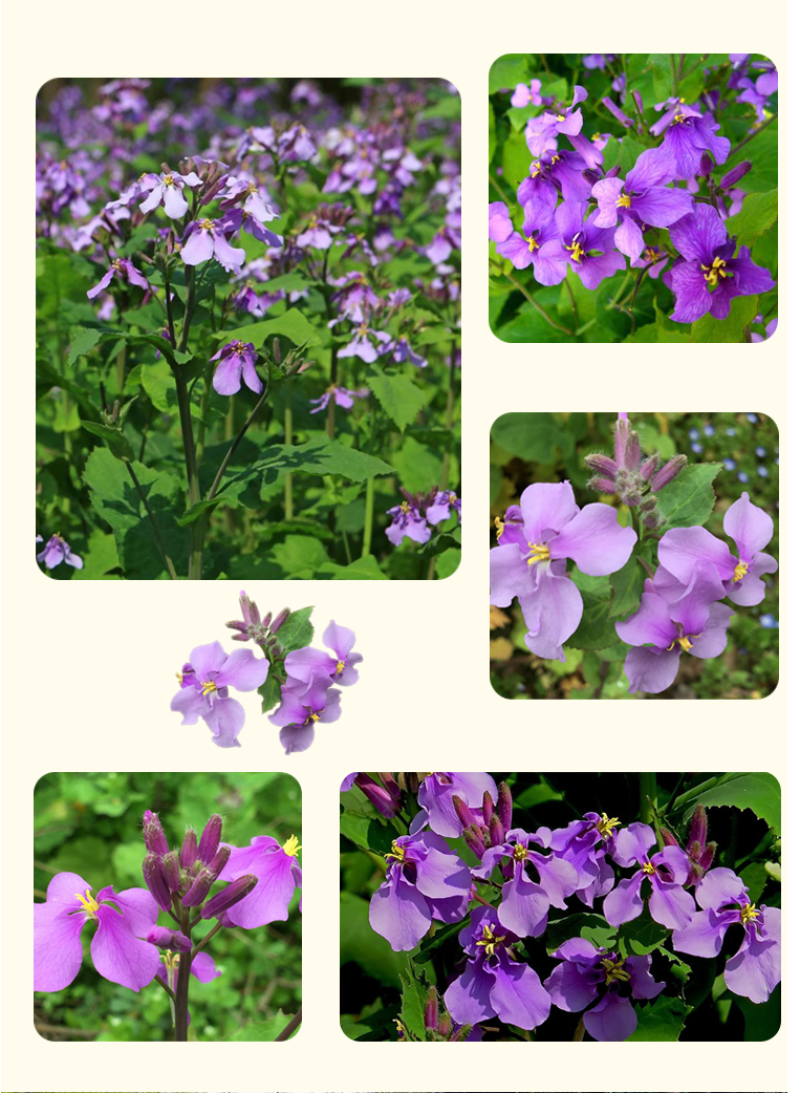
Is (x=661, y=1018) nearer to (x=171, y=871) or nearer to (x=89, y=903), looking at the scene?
(x=171, y=871)

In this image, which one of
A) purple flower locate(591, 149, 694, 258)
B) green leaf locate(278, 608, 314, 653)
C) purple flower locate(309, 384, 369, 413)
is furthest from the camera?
purple flower locate(309, 384, 369, 413)

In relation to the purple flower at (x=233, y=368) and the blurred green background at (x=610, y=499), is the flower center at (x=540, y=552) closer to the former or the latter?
the blurred green background at (x=610, y=499)

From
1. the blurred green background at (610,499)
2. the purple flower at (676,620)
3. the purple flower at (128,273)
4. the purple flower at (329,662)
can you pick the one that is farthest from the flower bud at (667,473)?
the purple flower at (128,273)

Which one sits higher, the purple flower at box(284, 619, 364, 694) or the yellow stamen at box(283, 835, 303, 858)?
the purple flower at box(284, 619, 364, 694)

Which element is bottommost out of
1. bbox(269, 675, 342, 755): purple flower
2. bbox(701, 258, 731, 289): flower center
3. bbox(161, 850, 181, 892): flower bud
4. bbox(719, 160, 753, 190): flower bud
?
bbox(161, 850, 181, 892): flower bud

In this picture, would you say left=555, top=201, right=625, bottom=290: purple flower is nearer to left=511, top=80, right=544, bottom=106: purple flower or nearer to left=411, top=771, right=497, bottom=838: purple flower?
left=511, top=80, right=544, bottom=106: purple flower

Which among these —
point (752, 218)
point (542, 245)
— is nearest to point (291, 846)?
point (542, 245)

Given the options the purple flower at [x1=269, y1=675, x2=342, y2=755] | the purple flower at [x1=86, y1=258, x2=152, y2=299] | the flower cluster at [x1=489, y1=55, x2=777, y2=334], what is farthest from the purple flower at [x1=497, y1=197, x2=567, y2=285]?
the purple flower at [x1=269, y1=675, x2=342, y2=755]

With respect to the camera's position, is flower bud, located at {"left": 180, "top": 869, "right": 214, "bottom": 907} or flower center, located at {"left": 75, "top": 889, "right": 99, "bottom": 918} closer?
flower bud, located at {"left": 180, "top": 869, "right": 214, "bottom": 907}
